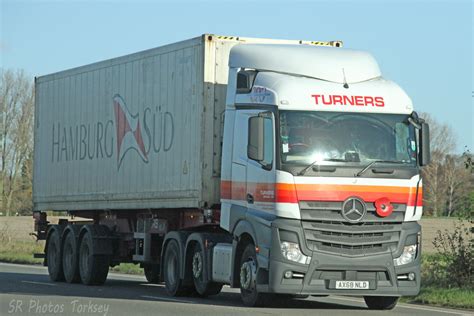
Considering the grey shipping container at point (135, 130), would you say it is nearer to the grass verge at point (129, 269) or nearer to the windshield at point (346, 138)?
the windshield at point (346, 138)

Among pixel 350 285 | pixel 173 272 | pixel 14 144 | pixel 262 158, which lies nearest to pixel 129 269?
pixel 173 272

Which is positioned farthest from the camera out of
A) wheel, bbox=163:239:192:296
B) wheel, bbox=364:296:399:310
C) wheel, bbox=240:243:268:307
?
wheel, bbox=163:239:192:296

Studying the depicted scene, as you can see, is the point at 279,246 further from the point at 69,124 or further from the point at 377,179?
the point at 69,124

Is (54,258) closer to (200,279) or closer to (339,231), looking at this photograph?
(200,279)

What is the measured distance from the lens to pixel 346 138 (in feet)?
57.9

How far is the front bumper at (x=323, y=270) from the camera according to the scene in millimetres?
17344

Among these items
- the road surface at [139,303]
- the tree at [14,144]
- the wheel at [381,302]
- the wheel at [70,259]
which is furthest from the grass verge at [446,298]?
the tree at [14,144]

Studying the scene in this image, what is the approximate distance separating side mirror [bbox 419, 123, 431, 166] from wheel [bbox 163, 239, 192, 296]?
4.94 meters

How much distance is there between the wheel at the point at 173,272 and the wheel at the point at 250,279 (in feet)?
7.92

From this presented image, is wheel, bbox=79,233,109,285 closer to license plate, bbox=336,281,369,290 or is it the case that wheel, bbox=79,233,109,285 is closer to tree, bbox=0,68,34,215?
license plate, bbox=336,281,369,290

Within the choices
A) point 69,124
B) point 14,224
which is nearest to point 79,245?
point 69,124

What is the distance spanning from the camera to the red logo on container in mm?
22672

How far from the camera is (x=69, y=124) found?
26.3m

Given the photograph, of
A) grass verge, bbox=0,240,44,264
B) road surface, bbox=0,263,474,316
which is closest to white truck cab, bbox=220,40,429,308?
road surface, bbox=0,263,474,316
